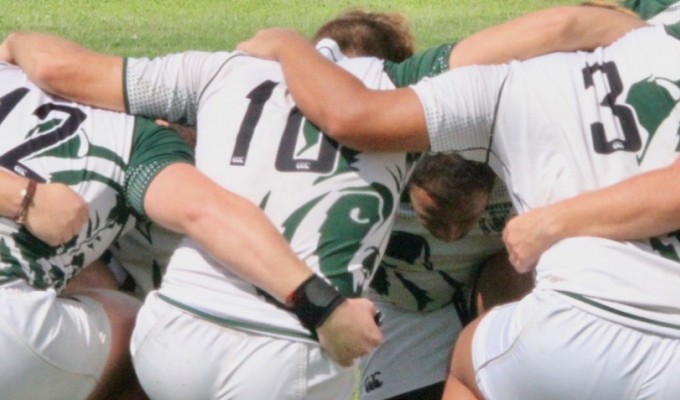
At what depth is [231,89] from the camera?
275 centimetres

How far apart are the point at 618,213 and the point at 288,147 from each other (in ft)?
2.17

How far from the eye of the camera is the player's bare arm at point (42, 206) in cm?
267

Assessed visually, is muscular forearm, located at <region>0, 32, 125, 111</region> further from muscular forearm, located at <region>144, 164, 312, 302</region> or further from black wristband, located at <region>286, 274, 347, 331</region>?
black wristband, located at <region>286, 274, 347, 331</region>

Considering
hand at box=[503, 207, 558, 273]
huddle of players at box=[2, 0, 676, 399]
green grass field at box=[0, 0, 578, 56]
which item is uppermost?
hand at box=[503, 207, 558, 273]

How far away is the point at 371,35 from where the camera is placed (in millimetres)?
3230

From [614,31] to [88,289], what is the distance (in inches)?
49.5

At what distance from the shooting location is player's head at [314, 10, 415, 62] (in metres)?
3.21

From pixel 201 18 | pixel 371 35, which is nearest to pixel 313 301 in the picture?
pixel 371 35

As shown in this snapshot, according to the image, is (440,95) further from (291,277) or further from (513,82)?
(291,277)

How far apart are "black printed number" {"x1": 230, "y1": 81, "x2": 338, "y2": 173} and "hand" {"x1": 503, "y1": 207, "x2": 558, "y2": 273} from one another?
1.26 feet

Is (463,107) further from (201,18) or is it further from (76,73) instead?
(201,18)

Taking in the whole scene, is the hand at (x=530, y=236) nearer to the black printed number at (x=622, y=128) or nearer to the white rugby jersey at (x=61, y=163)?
the black printed number at (x=622, y=128)

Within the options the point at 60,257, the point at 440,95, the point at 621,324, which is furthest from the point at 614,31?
the point at 60,257

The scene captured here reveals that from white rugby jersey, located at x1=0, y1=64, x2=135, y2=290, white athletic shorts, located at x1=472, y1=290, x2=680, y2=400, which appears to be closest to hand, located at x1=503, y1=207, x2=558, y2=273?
white athletic shorts, located at x1=472, y1=290, x2=680, y2=400
